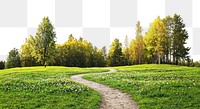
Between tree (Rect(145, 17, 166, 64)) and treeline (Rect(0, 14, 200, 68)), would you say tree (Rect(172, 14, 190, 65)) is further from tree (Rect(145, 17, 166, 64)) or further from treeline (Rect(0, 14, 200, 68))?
tree (Rect(145, 17, 166, 64))

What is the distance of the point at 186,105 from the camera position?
1956 cm

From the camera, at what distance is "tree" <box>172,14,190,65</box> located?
9012 cm

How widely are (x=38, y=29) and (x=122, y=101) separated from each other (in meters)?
57.3

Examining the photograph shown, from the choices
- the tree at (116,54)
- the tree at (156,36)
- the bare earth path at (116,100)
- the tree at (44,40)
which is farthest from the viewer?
the tree at (116,54)

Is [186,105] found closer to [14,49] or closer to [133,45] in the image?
[133,45]

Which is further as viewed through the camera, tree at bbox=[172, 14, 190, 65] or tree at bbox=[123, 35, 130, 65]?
tree at bbox=[123, 35, 130, 65]

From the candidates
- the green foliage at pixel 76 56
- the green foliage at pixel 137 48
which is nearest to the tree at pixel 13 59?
the green foliage at pixel 76 56

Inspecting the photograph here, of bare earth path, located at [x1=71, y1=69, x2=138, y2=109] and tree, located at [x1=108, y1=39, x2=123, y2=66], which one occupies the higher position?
tree, located at [x1=108, y1=39, x2=123, y2=66]

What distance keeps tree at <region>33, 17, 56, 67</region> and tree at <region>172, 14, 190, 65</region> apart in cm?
3683

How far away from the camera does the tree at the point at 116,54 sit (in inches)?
4414

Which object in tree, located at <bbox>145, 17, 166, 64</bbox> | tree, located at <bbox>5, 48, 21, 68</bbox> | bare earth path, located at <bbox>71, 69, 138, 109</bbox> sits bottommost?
bare earth path, located at <bbox>71, 69, 138, 109</bbox>

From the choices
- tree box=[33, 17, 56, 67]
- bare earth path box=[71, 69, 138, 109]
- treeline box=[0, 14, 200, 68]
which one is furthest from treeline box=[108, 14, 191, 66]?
bare earth path box=[71, 69, 138, 109]

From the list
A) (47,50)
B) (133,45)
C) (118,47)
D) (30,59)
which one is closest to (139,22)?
(133,45)

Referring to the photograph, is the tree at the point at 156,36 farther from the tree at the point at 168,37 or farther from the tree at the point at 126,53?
the tree at the point at 126,53
